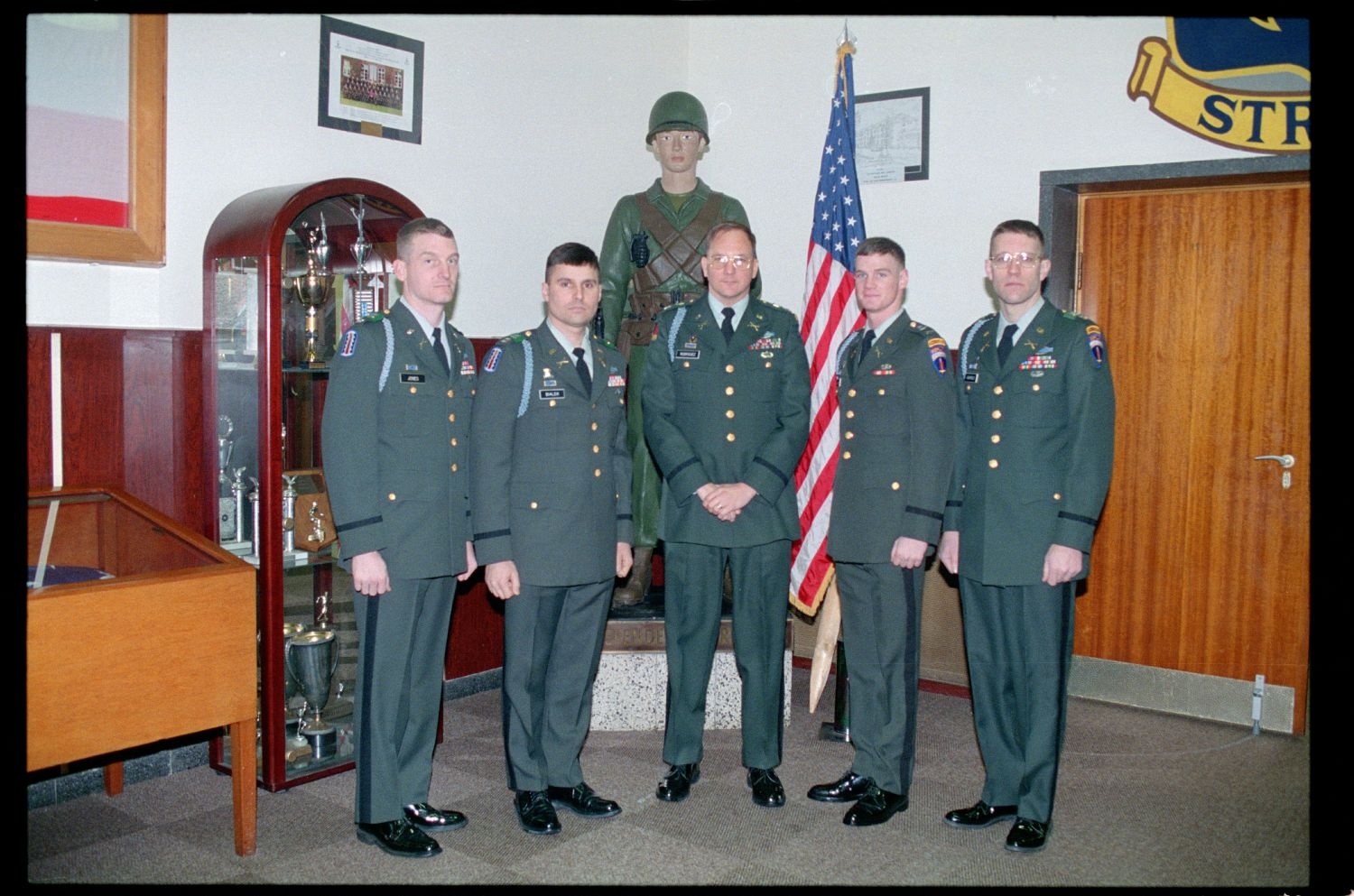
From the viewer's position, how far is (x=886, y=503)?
3.03m

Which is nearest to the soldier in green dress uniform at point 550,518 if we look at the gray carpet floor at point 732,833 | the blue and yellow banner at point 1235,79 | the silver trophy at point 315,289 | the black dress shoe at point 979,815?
the gray carpet floor at point 732,833

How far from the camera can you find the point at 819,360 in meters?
3.84

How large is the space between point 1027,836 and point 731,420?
4.39 ft

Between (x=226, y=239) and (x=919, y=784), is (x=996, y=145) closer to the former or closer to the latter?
(x=919, y=784)

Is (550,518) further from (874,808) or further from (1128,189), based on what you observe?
(1128,189)

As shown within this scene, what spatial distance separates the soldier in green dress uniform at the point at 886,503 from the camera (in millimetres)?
2986

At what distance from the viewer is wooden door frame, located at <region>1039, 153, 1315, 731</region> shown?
3963 mm

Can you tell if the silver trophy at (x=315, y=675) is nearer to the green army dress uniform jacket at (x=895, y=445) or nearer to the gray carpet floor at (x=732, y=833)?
the gray carpet floor at (x=732, y=833)

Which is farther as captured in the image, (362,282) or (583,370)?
(362,282)

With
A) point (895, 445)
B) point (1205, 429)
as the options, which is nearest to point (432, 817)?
point (895, 445)

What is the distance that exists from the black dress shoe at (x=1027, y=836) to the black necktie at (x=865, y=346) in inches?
50.8

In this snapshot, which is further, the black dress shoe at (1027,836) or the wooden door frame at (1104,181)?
the wooden door frame at (1104,181)

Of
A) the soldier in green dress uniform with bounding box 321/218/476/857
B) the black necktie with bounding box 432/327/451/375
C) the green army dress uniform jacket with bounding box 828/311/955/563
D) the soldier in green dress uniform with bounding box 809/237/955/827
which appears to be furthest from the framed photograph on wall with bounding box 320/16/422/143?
the green army dress uniform jacket with bounding box 828/311/955/563

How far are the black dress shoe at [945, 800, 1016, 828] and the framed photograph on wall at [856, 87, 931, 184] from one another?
2.62m
